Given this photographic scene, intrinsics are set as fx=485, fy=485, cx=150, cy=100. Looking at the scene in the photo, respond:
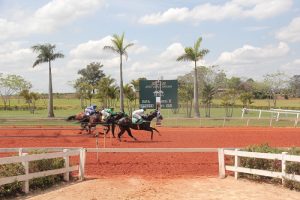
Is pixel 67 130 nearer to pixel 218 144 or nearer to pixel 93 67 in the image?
pixel 218 144

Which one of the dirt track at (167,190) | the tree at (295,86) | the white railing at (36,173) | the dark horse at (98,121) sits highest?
the tree at (295,86)

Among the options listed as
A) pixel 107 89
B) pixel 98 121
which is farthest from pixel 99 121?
pixel 107 89

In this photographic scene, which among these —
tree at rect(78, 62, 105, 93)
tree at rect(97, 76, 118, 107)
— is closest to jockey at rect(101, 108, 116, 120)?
tree at rect(97, 76, 118, 107)

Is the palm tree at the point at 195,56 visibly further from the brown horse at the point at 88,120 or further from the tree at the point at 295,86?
the tree at the point at 295,86

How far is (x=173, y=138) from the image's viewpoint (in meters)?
26.6

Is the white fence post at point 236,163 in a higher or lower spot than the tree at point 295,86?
lower

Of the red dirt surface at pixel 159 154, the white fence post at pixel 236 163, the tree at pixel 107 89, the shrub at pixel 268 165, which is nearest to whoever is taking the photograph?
the shrub at pixel 268 165

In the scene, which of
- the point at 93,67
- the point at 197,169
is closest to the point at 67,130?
the point at 197,169

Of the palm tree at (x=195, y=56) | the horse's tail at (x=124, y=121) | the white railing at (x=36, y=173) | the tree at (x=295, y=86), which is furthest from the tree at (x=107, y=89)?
the white railing at (x=36, y=173)

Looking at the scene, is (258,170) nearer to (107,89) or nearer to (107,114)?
(107,114)

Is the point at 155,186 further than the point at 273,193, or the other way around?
the point at 155,186

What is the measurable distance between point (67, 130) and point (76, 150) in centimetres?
1872

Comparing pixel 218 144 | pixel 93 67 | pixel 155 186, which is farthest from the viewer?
pixel 93 67

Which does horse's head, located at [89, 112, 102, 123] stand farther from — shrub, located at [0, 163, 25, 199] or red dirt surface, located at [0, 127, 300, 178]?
shrub, located at [0, 163, 25, 199]
